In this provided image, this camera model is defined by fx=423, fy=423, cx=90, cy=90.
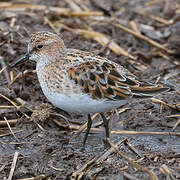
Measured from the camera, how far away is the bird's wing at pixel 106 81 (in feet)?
16.9

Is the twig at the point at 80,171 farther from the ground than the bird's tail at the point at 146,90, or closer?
closer

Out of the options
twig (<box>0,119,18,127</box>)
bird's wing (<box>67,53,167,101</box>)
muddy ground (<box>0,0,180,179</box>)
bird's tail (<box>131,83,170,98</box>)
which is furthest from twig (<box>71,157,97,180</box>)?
twig (<box>0,119,18,127</box>)

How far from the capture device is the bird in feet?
16.7

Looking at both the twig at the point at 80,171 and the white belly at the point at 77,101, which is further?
the white belly at the point at 77,101

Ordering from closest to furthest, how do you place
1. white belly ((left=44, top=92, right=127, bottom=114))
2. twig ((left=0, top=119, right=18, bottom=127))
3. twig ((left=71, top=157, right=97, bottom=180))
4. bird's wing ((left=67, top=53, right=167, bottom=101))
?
1. twig ((left=71, top=157, right=97, bottom=180))
2. white belly ((left=44, top=92, right=127, bottom=114))
3. bird's wing ((left=67, top=53, right=167, bottom=101))
4. twig ((left=0, top=119, right=18, bottom=127))

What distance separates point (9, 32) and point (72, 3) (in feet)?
8.94

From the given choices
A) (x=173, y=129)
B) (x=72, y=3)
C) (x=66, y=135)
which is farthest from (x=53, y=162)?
(x=72, y=3)

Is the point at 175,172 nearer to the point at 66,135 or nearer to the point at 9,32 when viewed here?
the point at 66,135

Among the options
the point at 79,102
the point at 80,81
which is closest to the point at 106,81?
the point at 80,81

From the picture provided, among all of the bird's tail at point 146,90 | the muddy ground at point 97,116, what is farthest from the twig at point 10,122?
the bird's tail at point 146,90

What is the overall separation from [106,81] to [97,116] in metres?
1.42

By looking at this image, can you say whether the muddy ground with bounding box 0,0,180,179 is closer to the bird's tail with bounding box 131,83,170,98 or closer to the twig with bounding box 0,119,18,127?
the twig with bounding box 0,119,18,127

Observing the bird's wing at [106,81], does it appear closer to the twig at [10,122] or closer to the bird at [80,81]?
the bird at [80,81]

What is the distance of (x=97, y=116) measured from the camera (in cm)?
655
